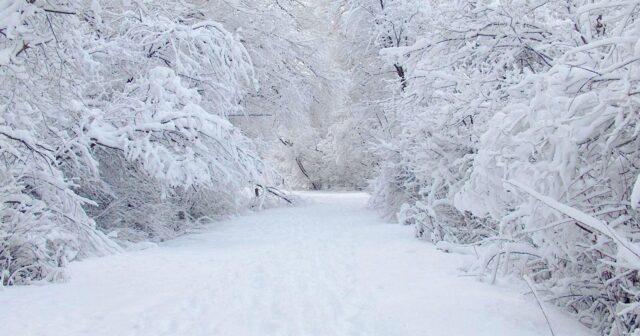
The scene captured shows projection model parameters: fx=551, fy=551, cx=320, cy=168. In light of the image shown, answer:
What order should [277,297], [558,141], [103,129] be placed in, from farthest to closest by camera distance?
[103,129] < [277,297] < [558,141]

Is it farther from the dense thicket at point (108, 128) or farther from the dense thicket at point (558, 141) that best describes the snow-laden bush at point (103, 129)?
the dense thicket at point (558, 141)

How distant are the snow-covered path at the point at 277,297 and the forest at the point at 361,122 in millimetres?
416

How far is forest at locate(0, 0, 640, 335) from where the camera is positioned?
13.2 ft

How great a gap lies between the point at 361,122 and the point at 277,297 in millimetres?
14279

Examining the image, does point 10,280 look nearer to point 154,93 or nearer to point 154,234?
point 154,93

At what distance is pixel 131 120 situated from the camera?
30.6 feet

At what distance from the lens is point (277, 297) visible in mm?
5641

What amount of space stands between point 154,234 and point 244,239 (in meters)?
1.91

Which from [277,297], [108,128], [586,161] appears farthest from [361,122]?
[586,161]

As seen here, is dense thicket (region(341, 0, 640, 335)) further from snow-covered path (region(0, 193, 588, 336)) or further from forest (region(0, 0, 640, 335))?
snow-covered path (region(0, 193, 588, 336))

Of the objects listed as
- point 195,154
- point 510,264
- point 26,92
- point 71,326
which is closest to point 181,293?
point 71,326

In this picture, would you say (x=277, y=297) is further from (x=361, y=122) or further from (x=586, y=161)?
(x=361, y=122)

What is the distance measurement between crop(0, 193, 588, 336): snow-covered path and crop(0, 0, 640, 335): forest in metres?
0.42

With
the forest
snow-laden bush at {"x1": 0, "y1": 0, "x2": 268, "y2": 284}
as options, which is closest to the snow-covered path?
the forest
